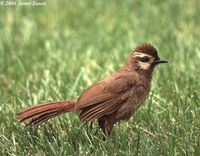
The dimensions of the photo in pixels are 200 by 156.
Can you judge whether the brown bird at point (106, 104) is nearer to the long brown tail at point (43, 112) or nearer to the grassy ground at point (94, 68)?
the long brown tail at point (43, 112)

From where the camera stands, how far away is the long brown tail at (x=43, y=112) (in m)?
5.62

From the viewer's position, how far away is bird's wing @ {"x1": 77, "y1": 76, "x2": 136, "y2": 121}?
18.4 ft

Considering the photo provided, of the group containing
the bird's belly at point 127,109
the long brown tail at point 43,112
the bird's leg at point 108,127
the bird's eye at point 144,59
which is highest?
the bird's eye at point 144,59

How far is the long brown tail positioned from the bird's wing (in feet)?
0.43

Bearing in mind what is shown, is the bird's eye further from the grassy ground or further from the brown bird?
the grassy ground

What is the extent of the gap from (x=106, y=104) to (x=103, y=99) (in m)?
0.05

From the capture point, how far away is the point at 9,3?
10.2 metres

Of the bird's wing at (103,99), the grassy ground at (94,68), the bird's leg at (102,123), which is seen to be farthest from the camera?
the bird's leg at (102,123)

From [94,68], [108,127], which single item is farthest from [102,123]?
[94,68]

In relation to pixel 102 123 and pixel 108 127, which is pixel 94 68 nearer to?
pixel 102 123

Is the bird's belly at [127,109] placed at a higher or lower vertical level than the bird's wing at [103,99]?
lower

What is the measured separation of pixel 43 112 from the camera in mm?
5625

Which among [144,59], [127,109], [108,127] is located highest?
[144,59]

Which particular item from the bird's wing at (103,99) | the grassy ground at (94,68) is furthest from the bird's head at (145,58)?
the grassy ground at (94,68)
